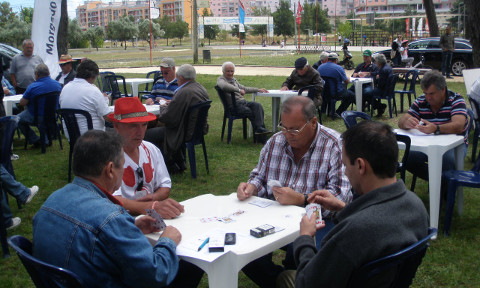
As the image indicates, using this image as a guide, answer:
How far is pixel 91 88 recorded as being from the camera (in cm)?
579

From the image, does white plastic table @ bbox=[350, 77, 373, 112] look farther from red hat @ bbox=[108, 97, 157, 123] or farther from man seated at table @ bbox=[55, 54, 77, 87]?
red hat @ bbox=[108, 97, 157, 123]

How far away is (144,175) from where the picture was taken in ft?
10.4

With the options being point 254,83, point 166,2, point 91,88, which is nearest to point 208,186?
point 91,88

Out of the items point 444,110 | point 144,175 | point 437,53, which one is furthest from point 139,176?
point 437,53

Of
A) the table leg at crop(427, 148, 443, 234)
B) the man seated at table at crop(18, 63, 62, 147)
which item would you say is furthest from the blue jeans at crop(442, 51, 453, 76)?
the table leg at crop(427, 148, 443, 234)

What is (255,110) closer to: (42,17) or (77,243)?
(42,17)

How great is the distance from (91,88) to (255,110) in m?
2.95

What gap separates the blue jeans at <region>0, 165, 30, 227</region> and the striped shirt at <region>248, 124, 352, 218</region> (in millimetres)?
2642

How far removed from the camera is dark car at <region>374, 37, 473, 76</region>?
16.5 m

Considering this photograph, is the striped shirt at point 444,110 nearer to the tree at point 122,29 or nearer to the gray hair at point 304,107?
the gray hair at point 304,107

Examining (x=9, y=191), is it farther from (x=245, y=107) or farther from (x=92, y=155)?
(x=245, y=107)

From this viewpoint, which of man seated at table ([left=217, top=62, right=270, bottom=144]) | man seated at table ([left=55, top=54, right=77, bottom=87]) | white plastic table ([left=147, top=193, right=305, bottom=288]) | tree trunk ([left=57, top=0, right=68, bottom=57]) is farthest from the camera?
tree trunk ([left=57, top=0, right=68, bottom=57])

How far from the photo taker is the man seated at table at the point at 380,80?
9742mm

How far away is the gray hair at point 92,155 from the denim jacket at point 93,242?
9 centimetres
